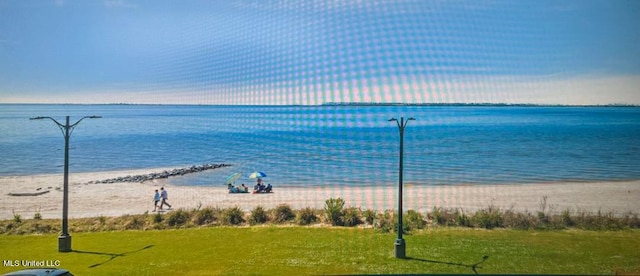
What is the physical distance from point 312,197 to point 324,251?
18.8 m

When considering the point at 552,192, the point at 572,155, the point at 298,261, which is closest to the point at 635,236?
the point at 298,261

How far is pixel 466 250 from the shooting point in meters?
16.6

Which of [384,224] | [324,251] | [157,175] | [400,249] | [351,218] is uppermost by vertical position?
[157,175]

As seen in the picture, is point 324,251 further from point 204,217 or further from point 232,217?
point 204,217

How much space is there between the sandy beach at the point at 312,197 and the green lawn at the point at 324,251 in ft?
31.0

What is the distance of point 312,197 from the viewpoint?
1398 inches

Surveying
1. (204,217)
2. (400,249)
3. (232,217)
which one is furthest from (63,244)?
(400,249)

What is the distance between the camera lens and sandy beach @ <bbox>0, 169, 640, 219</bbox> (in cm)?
2975

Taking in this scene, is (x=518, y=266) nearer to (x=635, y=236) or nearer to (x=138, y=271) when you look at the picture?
(x=635, y=236)

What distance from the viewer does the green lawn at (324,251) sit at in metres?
14.8

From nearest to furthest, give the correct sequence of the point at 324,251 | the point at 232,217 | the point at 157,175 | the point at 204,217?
the point at 324,251
the point at 232,217
the point at 204,217
the point at 157,175

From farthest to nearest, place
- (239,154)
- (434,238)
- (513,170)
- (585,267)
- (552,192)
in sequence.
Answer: (239,154), (513,170), (552,192), (434,238), (585,267)

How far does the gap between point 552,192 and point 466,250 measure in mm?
24195

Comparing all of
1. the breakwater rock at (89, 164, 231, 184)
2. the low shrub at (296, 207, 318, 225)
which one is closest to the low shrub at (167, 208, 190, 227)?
the low shrub at (296, 207, 318, 225)
